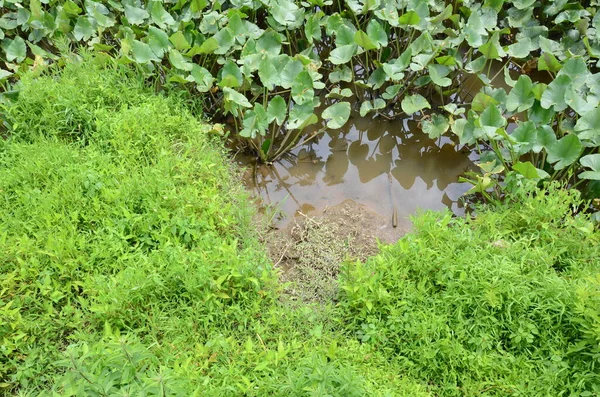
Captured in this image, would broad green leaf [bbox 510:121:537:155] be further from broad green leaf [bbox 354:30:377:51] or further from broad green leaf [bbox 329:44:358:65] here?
broad green leaf [bbox 329:44:358:65]

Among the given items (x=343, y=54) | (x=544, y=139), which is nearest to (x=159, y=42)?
(x=343, y=54)

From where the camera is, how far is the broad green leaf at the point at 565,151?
9.44 feet

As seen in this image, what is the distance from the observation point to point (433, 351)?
7.59 ft

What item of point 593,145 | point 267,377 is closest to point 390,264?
point 267,377

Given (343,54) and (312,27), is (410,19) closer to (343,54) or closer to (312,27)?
(343,54)

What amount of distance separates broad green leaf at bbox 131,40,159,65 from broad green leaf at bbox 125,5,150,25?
0.44 metres

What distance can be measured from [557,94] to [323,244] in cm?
179

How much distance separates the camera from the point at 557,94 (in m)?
3.09

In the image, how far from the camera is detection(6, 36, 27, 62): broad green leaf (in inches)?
146

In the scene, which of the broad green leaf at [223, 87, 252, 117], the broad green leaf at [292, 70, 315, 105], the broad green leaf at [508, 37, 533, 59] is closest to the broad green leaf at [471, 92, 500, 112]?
the broad green leaf at [508, 37, 533, 59]

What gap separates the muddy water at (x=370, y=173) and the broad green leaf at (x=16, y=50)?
75.6 inches

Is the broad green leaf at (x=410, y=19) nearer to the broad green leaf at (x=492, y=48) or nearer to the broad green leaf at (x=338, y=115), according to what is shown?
the broad green leaf at (x=492, y=48)

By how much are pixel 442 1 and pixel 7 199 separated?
11.8 feet

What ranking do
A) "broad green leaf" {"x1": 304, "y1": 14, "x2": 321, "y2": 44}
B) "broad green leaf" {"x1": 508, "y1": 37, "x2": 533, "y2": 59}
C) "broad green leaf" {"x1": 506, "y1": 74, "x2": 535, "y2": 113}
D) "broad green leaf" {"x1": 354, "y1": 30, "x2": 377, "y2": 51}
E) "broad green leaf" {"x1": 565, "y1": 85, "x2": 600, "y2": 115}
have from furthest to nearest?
"broad green leaf" {"x1": 304, "y1": 14, "x2": 321, "y2": 44} → "broad green leaf" {"x1": 508, "y1": 37, "x2": 533, "y2": 59} → "broad green leaf" {"x1": 354, "y1": 30, "x2": 377, "y2": 51} → "broad green leaf" {"x1": 506, "y1": 74, "x2": 535, "y2": 113} → "broad green leaf" {"x1": 565, "y1": 85, "x2": 600, "y2": 115}
